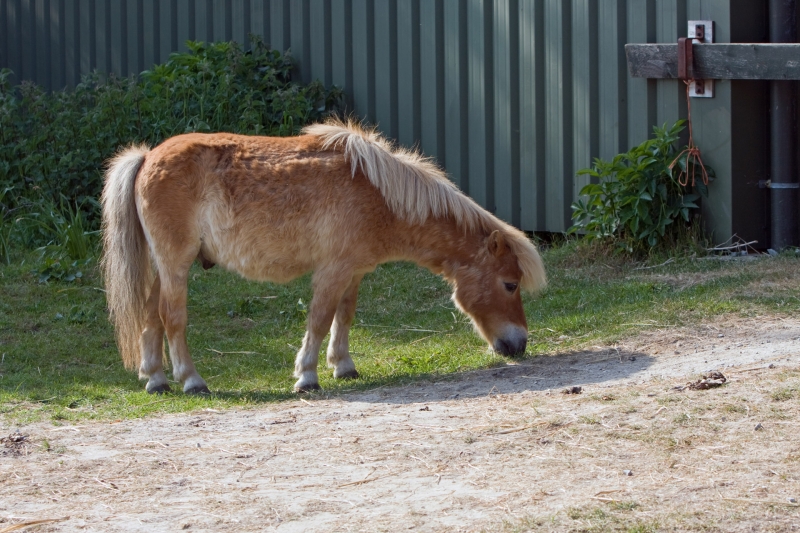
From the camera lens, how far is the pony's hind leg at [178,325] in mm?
6062

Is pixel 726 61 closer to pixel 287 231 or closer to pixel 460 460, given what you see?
pixel 287 231

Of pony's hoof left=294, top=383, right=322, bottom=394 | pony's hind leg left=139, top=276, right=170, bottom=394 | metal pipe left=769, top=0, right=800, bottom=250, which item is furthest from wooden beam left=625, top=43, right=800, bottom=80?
pony's hind leg left=139, top=276, right=170, bottom=394

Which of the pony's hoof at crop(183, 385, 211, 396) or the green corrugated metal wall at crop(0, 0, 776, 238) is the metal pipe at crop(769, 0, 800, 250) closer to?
the green corrugated metal wall at crop(0, 0, 776, 238)

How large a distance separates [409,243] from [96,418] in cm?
220

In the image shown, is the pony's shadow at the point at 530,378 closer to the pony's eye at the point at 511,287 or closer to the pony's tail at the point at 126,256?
the pony's eye at the point at 511,287

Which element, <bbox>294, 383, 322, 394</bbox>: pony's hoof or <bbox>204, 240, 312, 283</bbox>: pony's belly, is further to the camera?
<bbox>204, 240, 312, 283</bbox>: pony's belly

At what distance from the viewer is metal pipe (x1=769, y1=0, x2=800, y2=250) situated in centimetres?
821

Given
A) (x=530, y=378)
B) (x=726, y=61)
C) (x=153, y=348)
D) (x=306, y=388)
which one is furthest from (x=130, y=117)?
(x=530, y=378)

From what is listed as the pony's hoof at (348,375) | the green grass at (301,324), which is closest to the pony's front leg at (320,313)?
the green grass at (301,324)

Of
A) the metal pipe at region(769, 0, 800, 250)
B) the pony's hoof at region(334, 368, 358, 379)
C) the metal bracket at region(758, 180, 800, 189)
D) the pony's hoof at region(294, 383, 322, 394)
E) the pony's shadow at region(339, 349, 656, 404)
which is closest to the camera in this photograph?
the pony's shadow at region(339, 349, 656, 404)

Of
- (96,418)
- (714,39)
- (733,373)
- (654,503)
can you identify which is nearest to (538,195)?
(714,39)

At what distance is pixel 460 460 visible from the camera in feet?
14.2

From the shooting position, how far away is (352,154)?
6270mm

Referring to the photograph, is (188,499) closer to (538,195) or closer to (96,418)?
(96,418)
